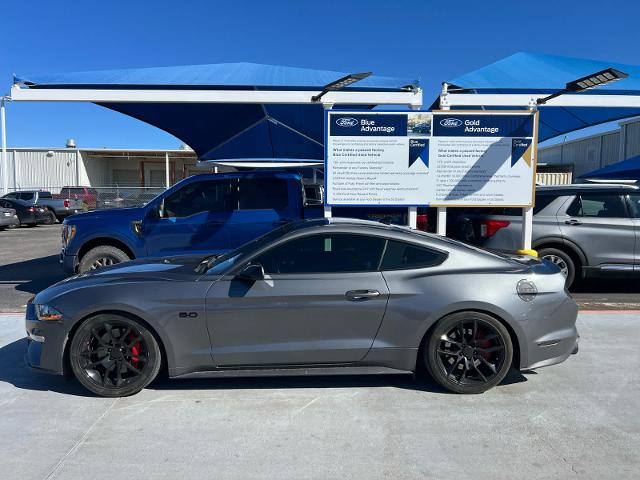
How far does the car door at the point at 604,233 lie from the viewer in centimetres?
775

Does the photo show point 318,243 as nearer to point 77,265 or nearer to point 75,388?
point 75,388

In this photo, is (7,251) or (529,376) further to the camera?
(7,251)

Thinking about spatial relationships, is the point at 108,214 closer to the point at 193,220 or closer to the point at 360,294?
the point at 193,220

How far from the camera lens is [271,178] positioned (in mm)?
7676

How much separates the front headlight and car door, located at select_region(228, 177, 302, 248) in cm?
364

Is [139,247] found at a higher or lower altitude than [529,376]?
higher

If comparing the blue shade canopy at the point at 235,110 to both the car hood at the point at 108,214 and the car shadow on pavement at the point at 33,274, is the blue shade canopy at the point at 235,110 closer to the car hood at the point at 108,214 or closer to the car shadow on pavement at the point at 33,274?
the car hood at the point at 108,214

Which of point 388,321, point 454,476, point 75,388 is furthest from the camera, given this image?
point 75,388

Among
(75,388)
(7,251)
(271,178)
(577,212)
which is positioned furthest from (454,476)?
(7,251)

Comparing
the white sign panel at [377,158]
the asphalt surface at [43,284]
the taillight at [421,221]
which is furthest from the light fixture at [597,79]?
the asphalt surface at [43,284]

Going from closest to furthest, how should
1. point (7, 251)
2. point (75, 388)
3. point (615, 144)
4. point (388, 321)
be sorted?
point (388, 321) < point (75, 388) < point (7, 251) < point (615, 144)

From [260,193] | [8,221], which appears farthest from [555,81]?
[8,221]

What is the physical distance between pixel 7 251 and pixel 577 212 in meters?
14.0

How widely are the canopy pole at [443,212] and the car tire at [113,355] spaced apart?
14.1 ft
